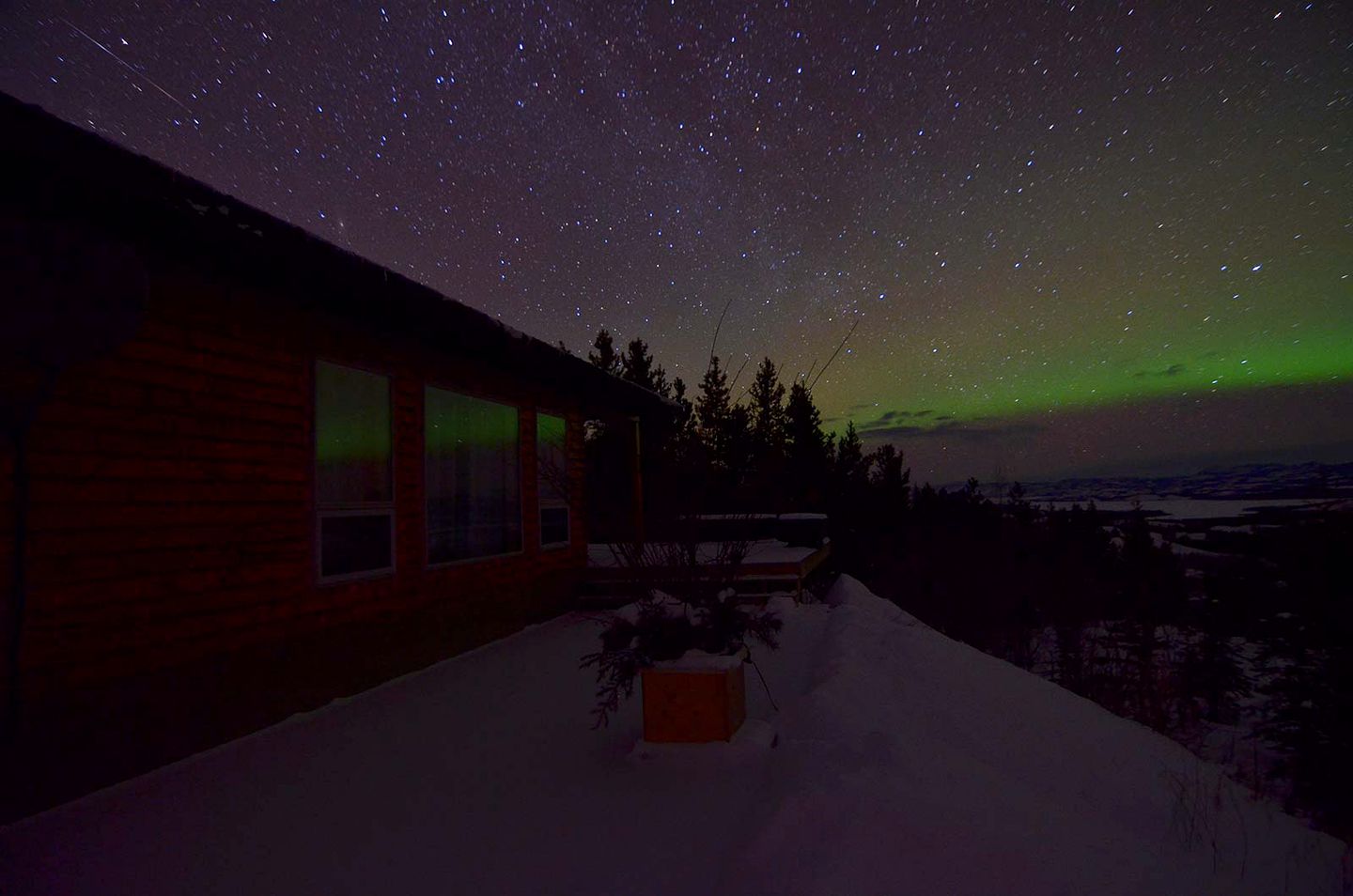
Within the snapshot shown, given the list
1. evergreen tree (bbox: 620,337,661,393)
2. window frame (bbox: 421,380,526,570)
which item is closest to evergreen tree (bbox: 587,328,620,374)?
evergreen tree (bbox: 620,337,661,393)

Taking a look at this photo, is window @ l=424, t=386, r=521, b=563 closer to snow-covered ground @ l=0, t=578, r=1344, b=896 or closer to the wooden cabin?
the wooden cabin

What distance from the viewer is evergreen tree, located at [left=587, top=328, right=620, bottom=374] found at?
30.5m

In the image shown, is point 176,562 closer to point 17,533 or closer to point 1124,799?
point 17,533

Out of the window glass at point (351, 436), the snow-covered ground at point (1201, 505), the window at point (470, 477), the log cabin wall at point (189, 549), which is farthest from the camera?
the snow-covered ground at point (1201, 505)

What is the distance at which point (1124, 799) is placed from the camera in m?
4.27

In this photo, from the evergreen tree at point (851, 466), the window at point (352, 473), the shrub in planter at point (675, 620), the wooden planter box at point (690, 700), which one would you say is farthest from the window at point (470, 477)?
the evergreen tree at point (851, 466)

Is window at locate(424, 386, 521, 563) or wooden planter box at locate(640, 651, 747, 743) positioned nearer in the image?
wooden planter box at locate(640, 651, 747, 743)

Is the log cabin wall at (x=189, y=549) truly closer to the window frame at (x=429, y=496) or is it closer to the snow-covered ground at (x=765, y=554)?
the window frame at (x=429, y=496)

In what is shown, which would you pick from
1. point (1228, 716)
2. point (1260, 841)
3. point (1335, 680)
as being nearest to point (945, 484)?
point (1228, 716)

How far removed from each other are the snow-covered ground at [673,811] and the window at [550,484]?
3.62m

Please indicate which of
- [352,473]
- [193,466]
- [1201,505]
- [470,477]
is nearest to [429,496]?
Answer: [470,477]

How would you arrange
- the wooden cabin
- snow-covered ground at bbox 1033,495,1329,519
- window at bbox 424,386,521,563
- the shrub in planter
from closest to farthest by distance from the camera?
the wooden cabin, the shrub in planter, window at bbox 424,386,521,563, snow-covered ground at bbox 1033,495,1329,519

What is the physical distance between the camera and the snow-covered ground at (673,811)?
2.77 meters

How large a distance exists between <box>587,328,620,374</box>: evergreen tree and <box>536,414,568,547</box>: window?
68.1ft
